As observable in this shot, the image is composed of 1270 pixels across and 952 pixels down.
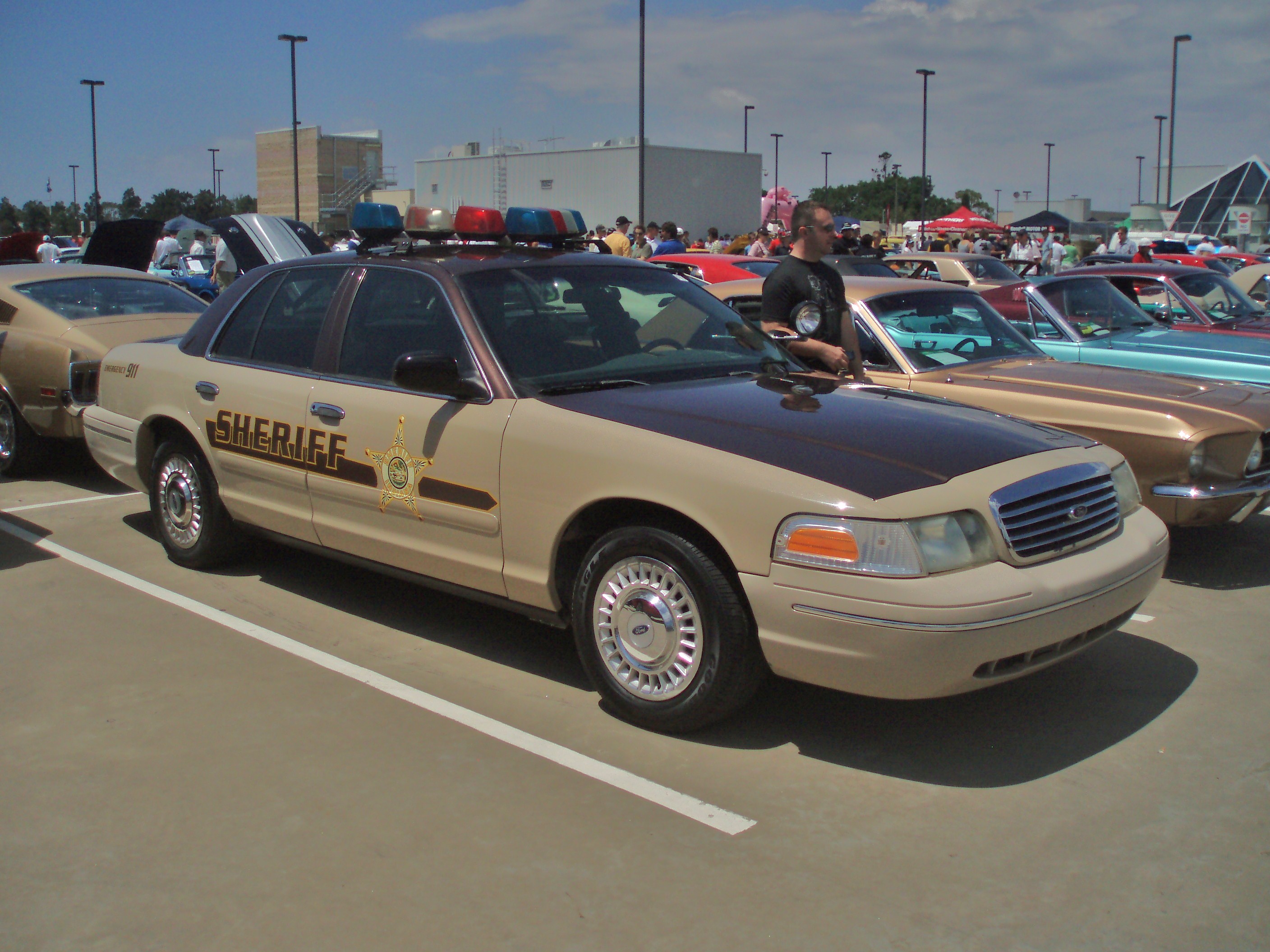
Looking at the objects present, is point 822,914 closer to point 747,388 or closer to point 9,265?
point 747,388

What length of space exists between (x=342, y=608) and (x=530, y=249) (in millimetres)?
1919

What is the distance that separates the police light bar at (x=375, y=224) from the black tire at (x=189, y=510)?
1376 millimetres

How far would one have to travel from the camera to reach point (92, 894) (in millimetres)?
3016

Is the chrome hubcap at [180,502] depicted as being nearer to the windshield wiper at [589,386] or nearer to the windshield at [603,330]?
the windshield at [603,330]

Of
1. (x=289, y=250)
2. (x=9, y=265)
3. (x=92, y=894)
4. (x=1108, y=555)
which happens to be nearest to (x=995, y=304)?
(x=289, y=250)

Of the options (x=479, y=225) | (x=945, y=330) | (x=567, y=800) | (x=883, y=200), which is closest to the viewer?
(x=567, y=800)

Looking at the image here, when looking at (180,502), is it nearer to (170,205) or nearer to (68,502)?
(68,502)

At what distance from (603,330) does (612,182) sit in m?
38.6

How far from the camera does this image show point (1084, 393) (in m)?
6.31

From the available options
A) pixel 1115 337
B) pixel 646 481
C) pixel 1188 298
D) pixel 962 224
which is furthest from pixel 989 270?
pixel 962 224

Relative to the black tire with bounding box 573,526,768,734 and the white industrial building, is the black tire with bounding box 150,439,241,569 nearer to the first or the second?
the black tire with bounding box 573,526,768,734

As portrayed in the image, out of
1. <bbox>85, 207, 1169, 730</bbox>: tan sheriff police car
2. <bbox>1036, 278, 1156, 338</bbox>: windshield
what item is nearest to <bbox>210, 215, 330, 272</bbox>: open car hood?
<bbox>85, 207, 1169, 730</bbox>: tan sheriff police car

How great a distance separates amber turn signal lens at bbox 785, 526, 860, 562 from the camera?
11.3ft

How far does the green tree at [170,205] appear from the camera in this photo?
3556 inches
